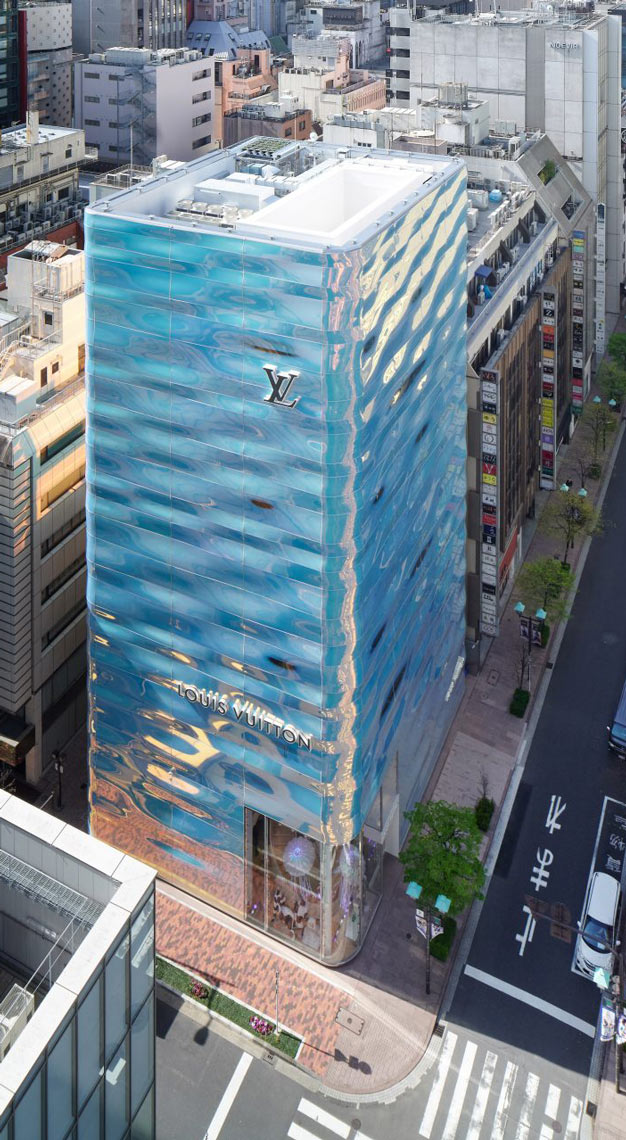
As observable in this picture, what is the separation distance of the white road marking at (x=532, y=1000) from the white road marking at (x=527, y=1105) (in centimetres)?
515

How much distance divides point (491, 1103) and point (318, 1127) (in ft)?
35.1

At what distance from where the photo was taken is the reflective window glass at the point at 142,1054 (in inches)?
1948

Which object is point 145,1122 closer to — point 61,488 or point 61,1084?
point 61,1084

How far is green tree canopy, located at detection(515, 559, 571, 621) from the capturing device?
4643 inches

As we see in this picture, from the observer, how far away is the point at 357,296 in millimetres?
67938

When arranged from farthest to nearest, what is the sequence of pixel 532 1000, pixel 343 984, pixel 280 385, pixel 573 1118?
pixel 343 984
pixel 532 1000
pixel 573 1118
pixel 280 385

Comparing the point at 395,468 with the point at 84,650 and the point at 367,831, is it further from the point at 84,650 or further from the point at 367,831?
the point at 84,650

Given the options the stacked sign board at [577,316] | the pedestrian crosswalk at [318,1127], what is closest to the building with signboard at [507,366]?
the stacked sign board at [577,316]

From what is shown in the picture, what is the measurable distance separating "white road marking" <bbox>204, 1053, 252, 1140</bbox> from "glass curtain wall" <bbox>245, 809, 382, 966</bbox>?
9.61m

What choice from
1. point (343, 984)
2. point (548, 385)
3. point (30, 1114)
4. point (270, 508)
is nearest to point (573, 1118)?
point (343, 984)

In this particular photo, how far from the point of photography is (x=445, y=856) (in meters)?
84.2

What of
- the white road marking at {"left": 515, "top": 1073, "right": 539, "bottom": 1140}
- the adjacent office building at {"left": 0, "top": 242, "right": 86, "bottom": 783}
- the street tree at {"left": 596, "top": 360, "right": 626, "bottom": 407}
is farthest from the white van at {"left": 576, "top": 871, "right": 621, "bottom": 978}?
the street tree at {"left": 596, "top": 360, "right": 626, "bottom": 407}

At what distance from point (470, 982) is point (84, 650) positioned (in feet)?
136

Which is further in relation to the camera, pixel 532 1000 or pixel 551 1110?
pixel 532 1000
